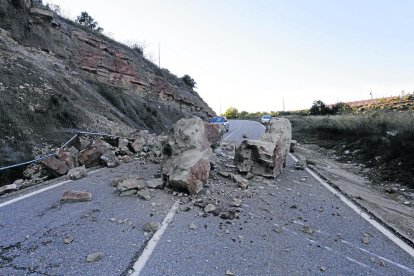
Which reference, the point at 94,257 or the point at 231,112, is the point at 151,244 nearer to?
the point at 94,257

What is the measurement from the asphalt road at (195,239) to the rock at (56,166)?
162 cm

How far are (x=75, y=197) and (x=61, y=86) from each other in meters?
10.3

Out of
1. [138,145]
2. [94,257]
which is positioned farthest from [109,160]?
[94,257]

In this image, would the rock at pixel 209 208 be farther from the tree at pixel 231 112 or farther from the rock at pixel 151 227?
the tree at pixel 231 112

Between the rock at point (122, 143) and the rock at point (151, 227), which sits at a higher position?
the rock at point (122, 143)

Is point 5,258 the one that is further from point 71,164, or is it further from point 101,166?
point 101,166

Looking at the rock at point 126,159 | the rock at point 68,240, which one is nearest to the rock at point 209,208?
the rock at point 68,240

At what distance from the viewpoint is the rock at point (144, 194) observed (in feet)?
21.8

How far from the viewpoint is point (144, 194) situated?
672cm

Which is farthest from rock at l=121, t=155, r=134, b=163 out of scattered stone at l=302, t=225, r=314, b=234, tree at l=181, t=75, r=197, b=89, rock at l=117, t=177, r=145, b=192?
tree at l=181, t=75, r=197, b=89

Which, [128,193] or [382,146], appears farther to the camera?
[382,146]

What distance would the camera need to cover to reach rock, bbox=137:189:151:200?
21.8 feet

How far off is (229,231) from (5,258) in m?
3.17

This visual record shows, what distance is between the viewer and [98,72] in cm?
2416
